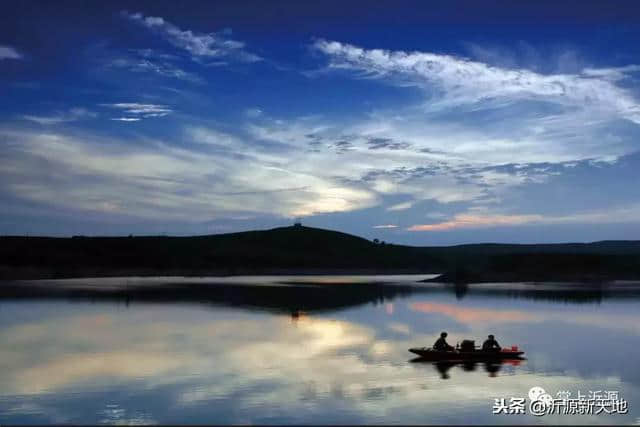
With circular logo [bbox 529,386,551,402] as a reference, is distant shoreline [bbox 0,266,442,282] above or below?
above

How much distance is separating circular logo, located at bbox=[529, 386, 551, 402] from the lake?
28 centimetres

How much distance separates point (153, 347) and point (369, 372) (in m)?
13.7

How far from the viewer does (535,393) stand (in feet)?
85.0

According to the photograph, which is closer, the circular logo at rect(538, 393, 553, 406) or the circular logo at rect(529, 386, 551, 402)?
the circular logo at rect(538, 393, 553, 406)

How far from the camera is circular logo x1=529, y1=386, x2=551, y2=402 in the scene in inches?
985

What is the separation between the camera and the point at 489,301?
73.6 metres

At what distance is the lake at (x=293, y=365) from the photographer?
2275 centimetres

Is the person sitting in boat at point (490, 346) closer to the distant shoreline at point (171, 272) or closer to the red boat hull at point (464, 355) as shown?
the red boat hull at point (464, 355)

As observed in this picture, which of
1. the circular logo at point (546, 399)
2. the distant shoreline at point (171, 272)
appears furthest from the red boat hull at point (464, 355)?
the distant shoreline at point (171, 272)

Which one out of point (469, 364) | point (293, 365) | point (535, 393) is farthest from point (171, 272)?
point (535, 393)

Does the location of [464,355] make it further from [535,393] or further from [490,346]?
[535,393]

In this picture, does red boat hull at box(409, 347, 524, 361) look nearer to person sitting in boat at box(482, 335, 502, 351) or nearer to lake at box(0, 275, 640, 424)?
person sitting in boat at box(482, 335, 502, 351)

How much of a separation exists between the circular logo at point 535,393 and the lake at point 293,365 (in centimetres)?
28

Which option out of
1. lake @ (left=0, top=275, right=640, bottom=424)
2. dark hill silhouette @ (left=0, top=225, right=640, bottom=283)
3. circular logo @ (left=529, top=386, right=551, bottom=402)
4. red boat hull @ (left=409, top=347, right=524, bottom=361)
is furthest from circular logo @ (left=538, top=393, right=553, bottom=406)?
dark hill silhouette @ (left=0, top=225, right=640, bottom=283)
